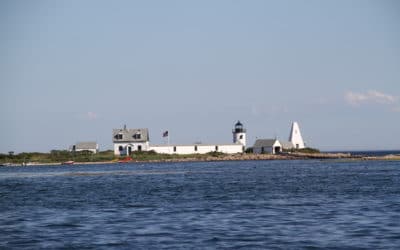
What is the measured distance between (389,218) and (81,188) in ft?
104

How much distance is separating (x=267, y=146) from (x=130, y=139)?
2679 cm

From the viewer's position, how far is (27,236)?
27.2 metres

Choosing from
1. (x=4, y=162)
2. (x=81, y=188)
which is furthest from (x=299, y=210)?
(x=4, y=162)

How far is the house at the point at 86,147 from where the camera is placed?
139 m

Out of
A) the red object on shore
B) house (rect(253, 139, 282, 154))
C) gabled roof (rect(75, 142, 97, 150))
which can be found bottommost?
the red object on shore

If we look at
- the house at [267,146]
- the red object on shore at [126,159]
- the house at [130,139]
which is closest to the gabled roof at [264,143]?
the house at [267,146]

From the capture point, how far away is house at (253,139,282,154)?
13506 centimetres

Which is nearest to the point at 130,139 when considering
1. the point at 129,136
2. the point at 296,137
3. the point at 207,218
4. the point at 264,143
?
the point at 129,136

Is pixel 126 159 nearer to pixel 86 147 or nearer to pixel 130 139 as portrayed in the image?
pixel 130 139

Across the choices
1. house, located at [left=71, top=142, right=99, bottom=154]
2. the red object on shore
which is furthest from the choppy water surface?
house, located at [left=71, top=142, right=99, bottom=154]

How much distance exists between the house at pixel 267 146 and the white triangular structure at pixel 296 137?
454cm

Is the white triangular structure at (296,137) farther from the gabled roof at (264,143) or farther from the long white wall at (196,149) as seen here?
the long white wall at (196,149)

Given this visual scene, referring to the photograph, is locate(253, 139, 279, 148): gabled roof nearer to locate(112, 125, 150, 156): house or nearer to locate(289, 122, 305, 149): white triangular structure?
locate(289, 122, 305, 149): white triangular structure

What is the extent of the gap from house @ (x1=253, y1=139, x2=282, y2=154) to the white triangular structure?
4.54 m
